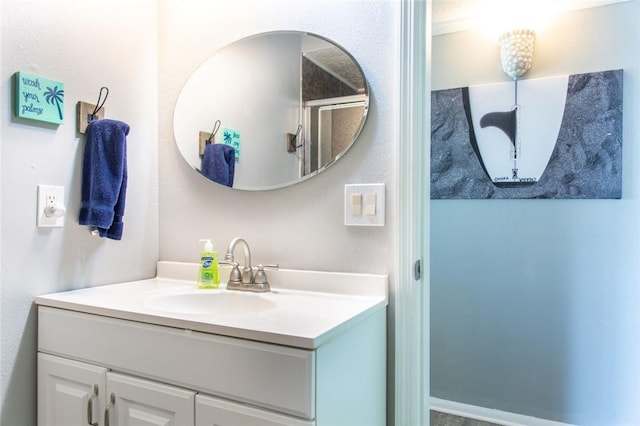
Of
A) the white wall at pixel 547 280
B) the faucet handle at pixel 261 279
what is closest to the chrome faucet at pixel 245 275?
the faucet handle at pixel 261 279

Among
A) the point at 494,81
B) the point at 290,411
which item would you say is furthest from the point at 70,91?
the point at 494,81

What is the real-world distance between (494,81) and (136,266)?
196 centimetres

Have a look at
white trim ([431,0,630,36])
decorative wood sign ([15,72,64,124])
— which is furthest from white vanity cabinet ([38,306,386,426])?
white trim ([431,0,630,36])

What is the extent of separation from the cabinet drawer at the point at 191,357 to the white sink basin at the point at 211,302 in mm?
203

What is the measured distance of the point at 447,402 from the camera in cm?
233

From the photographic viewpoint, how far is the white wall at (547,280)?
1943 mm

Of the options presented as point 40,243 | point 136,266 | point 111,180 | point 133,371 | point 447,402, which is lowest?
point 447,402

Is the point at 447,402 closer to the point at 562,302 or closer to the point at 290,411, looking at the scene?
the point at 562,302

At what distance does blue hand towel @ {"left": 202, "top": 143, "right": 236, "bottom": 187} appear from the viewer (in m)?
1.52

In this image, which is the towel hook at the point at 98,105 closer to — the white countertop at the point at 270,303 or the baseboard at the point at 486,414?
the white countertop at the point at 270,303

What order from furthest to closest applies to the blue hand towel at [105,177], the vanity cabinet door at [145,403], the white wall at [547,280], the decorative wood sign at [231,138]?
1. the white wall at [547,280]
2. the decorative wood sign at [231,138]
3. the blue hand towel at [105,177]
4. the vanity cabinet door at [145,403]

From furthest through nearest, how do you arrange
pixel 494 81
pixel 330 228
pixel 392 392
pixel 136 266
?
1. pixel 494 81
2. pixel 136 266
3. pixel 330 228
4. pixel 392 392

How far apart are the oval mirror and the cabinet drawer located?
63cm

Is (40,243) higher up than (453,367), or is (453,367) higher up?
(40,243)
